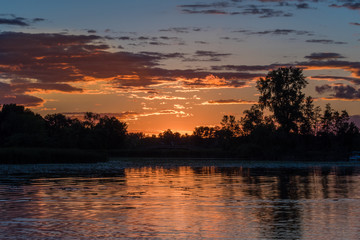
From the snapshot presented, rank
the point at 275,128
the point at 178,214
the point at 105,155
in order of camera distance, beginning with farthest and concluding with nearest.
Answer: the point at 275,128 < the point at 105,155 < the point at 178,214

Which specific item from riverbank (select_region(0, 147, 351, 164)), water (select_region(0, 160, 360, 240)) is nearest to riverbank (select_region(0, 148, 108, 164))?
riverbank (select_region(0, 147, 351, 164))

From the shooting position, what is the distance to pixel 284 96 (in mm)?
125188

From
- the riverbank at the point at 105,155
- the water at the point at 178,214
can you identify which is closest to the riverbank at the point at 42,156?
the riverbank at the point at 105,155

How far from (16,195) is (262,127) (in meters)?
95.2

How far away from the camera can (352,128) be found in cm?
14062

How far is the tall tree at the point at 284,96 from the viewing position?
12262 cm

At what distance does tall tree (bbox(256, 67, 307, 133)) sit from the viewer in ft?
402

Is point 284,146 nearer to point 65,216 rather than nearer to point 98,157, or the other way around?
point 98,157

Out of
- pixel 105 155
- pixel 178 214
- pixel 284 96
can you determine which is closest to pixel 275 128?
pixel 284 96

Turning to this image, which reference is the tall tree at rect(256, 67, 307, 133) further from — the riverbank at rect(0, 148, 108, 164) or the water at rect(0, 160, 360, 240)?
the water at rect(0, 160, 360, 240)

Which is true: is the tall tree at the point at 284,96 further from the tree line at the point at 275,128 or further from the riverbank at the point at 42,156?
the riverbank at the point at 42,156

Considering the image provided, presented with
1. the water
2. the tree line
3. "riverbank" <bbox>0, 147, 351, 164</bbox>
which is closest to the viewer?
the water

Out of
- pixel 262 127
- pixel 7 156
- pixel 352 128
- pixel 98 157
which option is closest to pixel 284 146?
pixel 262 127

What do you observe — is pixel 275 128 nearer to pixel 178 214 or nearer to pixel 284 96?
Result: pixel 284 96
